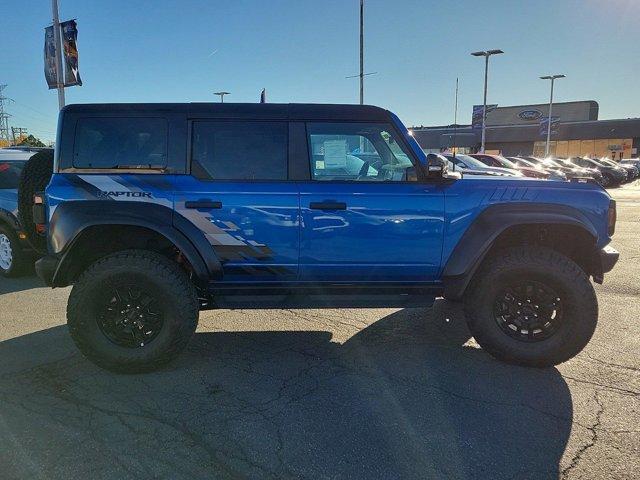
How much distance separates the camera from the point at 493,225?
11.9 feet

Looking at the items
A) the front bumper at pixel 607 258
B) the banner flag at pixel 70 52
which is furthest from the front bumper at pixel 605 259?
the banner flag at pixel 70 52

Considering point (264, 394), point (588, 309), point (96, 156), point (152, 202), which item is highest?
point (96, 156)

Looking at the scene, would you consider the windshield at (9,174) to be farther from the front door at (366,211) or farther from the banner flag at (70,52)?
the banner flag at (70,52)

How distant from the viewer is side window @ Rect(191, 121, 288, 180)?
3.69 meters

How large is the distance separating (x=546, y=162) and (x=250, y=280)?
84.7 ft

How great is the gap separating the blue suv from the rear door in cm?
1

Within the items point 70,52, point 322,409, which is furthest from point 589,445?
point 70,52

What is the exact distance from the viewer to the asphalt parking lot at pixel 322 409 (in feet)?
8.36

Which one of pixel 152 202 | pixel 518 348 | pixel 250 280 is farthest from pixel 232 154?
pixel 518 348

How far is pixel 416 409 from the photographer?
310 centimetres

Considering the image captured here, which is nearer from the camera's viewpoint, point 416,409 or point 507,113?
point 416,409

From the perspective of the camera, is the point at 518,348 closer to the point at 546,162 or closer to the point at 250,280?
the point at 250,280

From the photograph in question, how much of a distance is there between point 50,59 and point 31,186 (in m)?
9.59

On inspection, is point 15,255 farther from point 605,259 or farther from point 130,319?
point 605,259
